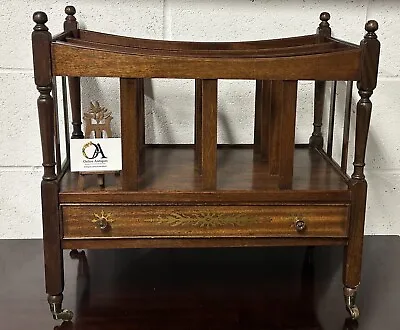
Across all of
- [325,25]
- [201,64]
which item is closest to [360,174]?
[201,64]

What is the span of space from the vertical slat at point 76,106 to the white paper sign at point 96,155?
0.29 m

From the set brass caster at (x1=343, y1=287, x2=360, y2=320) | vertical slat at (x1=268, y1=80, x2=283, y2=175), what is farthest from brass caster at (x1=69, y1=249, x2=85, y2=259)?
brass caster at (x1=343, y1=287, x2=360, y2=320)

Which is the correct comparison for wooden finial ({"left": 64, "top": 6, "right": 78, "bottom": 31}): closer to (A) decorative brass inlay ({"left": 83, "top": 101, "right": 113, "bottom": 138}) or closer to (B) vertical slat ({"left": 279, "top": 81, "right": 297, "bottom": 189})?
(A) decorative brass inlay ({"left": 83, "top": 101, "right": 113, "bottom": 138})

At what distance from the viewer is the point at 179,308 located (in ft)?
3.82

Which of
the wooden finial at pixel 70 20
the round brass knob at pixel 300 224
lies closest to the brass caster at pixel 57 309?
the round brass knob at pixel 300 224

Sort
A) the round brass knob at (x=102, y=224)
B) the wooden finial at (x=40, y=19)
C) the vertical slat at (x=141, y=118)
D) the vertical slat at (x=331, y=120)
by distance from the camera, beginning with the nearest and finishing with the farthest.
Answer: the wooden finial at (x=40, y=19) → the round brass knob at (x=102, y=224) → the vertical slat at (x=141, y=118) → the vertical slat at (x=331, y=120)

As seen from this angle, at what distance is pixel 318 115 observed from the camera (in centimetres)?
145

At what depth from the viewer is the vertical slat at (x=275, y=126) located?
1.16m

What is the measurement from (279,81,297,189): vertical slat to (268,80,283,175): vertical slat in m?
0.06

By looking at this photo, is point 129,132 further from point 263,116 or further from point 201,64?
point 263,116

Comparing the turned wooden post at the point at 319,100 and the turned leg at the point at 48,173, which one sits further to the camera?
the turned wooden post at the point at 319,100

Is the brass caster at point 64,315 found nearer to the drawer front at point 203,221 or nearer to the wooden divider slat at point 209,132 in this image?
the drawer front at point 203,221

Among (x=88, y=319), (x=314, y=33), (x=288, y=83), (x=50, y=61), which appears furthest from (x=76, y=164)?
(x=314, y=33)

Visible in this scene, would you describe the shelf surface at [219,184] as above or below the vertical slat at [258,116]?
below
